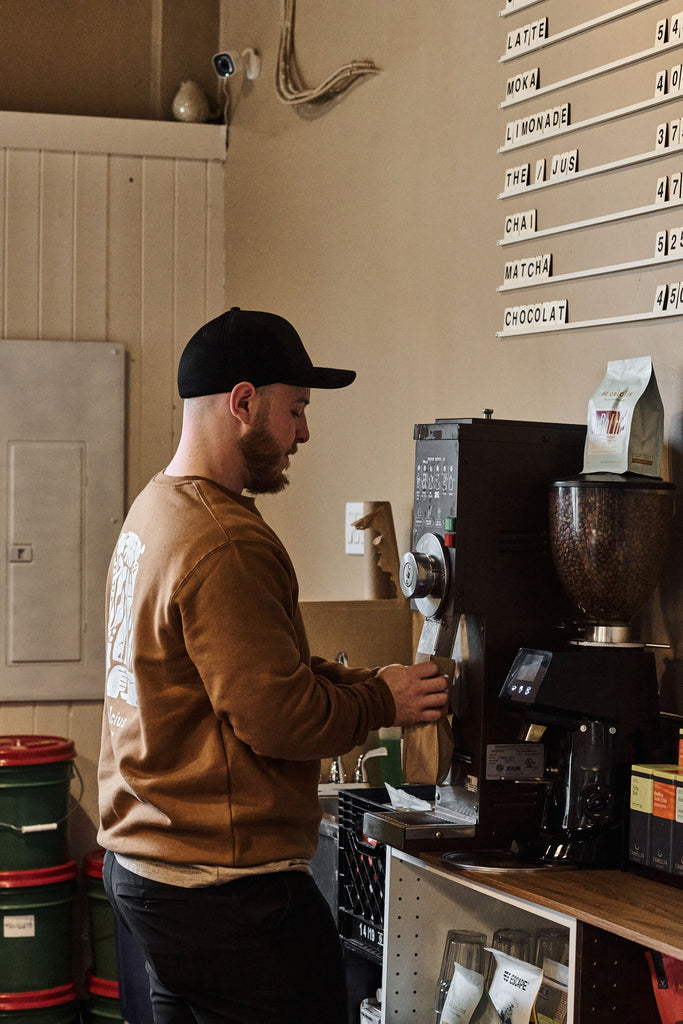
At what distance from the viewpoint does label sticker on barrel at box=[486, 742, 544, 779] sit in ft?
6.07

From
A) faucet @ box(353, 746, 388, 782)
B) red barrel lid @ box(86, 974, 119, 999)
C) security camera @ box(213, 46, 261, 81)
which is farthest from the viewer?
security camera @ box(213, 46, 261, 81)

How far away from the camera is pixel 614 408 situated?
6.05 ft

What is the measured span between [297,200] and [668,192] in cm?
184

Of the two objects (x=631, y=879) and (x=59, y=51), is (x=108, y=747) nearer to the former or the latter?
(x=631, y=879)

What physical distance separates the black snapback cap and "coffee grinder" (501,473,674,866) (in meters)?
0.44

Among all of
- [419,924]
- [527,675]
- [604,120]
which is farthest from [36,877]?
[604,120]

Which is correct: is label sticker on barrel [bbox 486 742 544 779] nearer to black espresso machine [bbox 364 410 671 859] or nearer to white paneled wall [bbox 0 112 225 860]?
black espresso machine [bbox 364 410 671 859]

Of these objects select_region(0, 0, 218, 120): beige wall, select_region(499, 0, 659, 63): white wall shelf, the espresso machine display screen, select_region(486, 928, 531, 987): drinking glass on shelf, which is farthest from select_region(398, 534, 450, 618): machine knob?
select_region(0, 0, 218, 120): beige wall

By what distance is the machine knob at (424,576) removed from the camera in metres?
1.87

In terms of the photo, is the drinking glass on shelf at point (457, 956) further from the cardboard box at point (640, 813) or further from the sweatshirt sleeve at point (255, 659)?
the sweatshirt sleeve at point (255, 659)

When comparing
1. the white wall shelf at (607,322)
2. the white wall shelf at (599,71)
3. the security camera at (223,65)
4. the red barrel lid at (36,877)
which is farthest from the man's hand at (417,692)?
the security camera at (223,65)

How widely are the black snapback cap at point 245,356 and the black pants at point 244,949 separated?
28.6 inches

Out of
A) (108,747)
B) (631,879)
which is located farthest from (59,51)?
(631,879)

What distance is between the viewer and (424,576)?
1.87m
